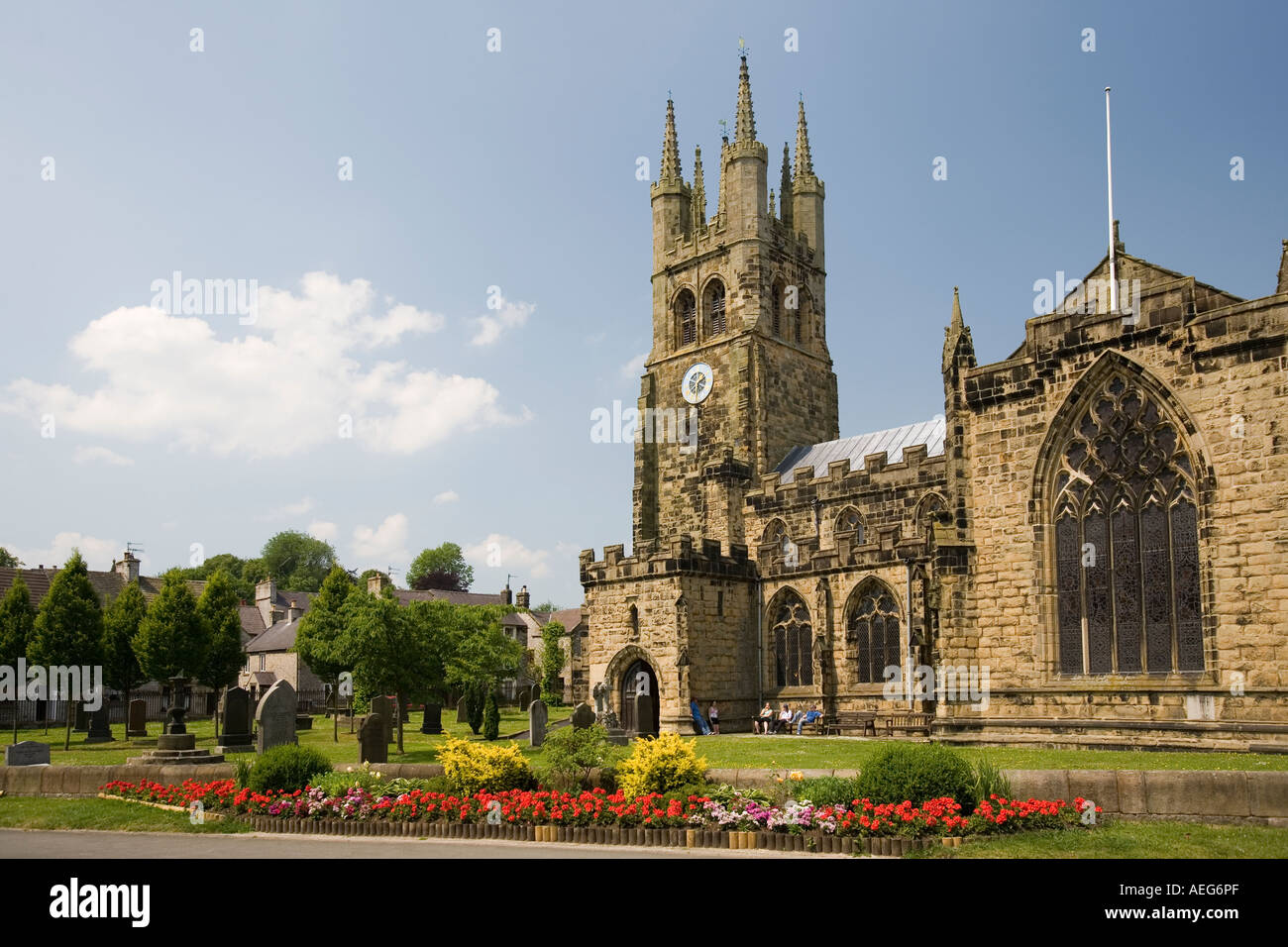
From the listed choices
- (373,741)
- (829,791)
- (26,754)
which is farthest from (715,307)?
(829,791)

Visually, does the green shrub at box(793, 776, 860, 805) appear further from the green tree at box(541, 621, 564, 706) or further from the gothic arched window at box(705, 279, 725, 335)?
the green tree at box(541, 621, 564, 706)

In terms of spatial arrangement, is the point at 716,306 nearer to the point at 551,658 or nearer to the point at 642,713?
the point at 642,713

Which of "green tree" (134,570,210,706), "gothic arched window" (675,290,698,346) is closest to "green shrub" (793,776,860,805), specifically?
"gothic arched window" (675,290,698,346)

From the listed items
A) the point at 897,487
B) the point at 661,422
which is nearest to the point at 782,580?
the point at 897,487

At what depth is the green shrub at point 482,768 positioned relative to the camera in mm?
15461

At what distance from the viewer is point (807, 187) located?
5012 cm

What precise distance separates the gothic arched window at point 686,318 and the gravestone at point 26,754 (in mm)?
32248

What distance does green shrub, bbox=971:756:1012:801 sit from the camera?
13148mm

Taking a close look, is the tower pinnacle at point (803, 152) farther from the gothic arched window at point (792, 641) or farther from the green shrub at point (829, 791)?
the green shrub at point (829, 791)

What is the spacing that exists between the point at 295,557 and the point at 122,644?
233 ft

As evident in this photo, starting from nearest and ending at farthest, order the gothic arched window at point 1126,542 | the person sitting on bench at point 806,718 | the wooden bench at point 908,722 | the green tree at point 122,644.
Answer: the gothic arched window at point 1126,542
the wooden bench at point 908,722
the person sitting on bench at point 806,718
the green tree at point 122,644

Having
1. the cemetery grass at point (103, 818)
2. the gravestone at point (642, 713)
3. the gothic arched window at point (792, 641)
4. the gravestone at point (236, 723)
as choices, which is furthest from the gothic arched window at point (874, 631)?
the cemetery grass at point (103, 818)

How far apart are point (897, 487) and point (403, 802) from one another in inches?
974

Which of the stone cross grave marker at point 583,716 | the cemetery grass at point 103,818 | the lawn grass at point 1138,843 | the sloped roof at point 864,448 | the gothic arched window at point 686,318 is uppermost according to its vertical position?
the gothic arched window at point 686,318
